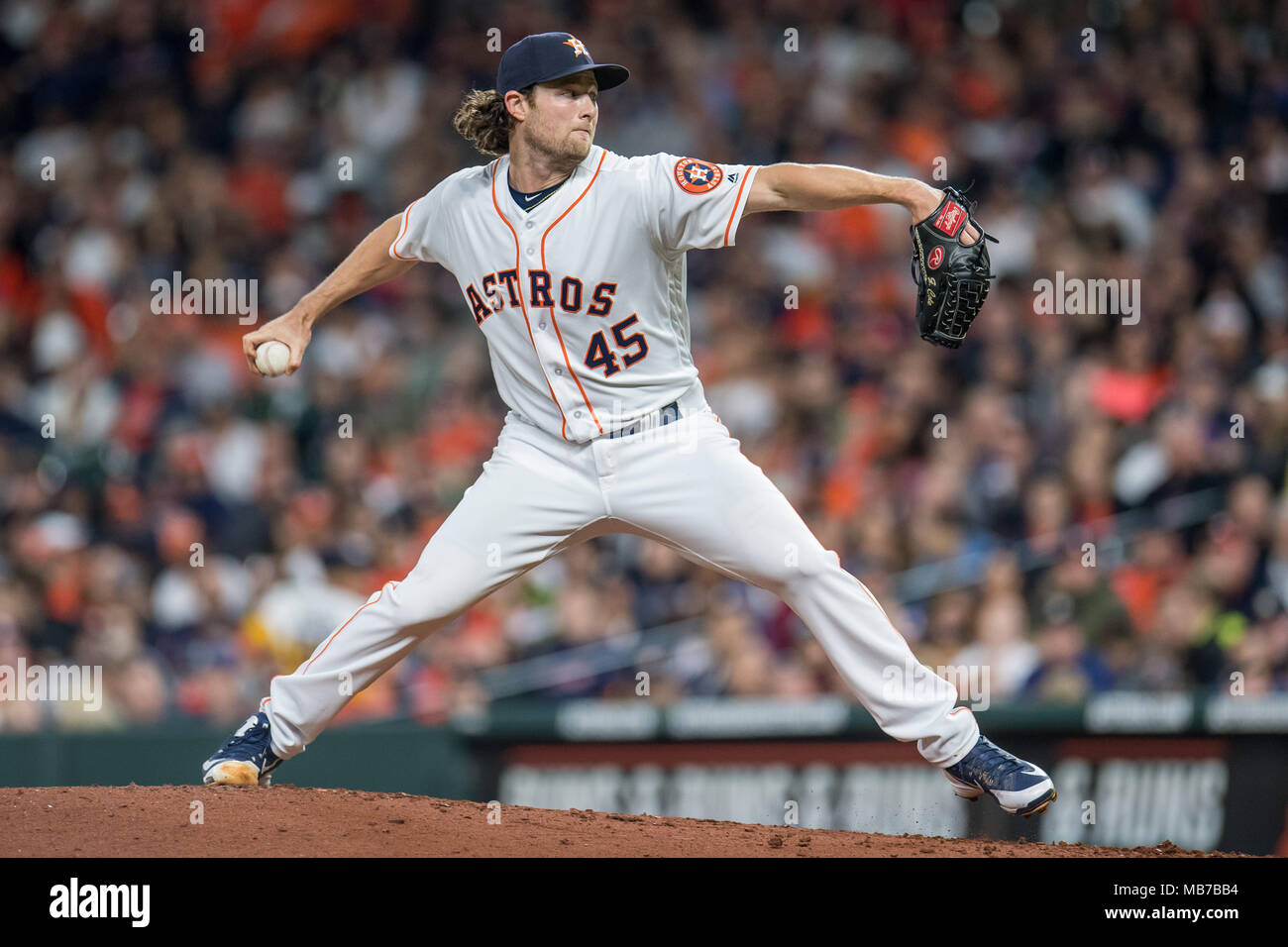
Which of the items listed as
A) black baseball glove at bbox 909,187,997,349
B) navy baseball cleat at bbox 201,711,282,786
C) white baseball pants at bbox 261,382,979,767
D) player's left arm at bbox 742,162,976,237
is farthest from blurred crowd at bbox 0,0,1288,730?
player's left arm at bbox 742,162,976,237

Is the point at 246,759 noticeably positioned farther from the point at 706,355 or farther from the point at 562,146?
the point at 706,355

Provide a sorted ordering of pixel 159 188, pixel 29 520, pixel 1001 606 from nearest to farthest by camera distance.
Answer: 1. pixel 1001 606
2. pixel 29 520
3. pixel 159 188

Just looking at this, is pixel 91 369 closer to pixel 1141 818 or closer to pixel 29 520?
pixel 29 520

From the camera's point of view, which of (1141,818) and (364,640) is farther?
(1141,818)

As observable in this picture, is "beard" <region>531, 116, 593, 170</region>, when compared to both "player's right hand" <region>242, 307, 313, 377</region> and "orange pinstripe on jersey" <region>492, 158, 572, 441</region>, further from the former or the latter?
"player's right hand" <region>242, 307, 313, 377</region>

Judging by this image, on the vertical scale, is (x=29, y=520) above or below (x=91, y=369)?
below

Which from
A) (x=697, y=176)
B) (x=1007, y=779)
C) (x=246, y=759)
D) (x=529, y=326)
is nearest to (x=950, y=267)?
(x=697, y=176)

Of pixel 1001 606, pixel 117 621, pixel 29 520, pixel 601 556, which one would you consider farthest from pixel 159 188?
pixel 1001 606
